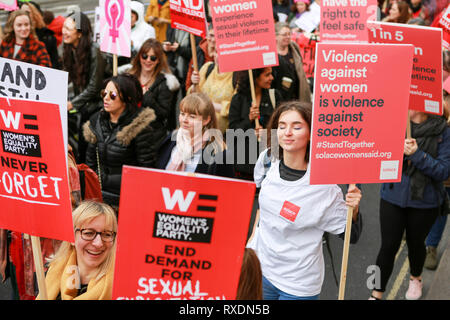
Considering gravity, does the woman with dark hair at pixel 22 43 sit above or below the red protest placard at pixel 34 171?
above

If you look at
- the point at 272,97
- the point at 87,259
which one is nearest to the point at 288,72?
the point at 272,97

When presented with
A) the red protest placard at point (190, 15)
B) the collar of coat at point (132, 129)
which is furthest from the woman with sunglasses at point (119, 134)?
the red protest placard at point (190, 15)

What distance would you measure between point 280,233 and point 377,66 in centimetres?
113

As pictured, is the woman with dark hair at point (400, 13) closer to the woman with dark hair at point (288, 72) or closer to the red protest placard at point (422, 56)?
the woman with dark hair at point (288, 72)

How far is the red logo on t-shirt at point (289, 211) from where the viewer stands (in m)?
3.79

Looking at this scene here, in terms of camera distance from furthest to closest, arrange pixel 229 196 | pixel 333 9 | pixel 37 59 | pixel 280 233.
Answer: pixel 37 59
pixel 333 9
pixel 280 233
pixel 229 196

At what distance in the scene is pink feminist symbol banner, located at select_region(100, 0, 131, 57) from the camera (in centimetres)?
627

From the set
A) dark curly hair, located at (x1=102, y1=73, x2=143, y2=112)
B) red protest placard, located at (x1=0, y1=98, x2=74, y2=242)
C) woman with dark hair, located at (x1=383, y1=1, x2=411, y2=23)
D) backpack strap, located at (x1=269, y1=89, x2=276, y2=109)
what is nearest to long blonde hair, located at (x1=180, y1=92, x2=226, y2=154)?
dark curly hair, located at (x1=102, y1=73, x2=143, y2=112)

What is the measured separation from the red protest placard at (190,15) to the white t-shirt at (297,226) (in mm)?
3077

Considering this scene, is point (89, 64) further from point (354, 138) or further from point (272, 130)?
point (354, 138)

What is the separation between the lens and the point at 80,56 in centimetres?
740

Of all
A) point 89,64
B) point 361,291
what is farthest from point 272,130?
point 89,64

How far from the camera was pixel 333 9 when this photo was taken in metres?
6.67

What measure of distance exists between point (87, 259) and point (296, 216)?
121 cm
